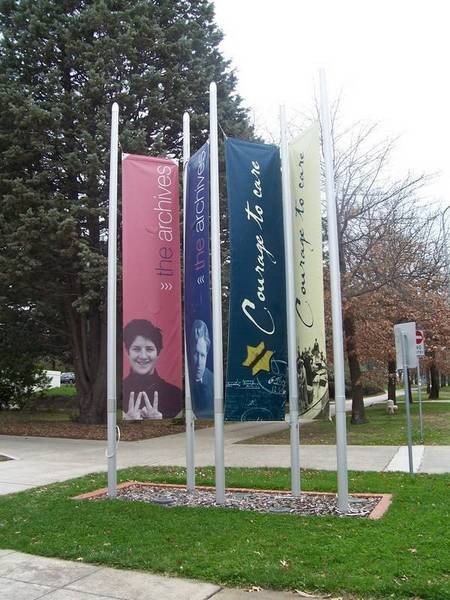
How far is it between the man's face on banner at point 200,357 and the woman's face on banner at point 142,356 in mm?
706

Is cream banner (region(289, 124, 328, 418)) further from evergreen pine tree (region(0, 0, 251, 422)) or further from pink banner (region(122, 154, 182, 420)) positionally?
evergreen pine tree (region(0, 0, 251, 422))

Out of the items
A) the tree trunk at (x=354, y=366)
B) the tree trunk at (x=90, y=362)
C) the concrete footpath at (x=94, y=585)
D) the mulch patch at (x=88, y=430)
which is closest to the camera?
the concrete footpath at (x=94, y=585)

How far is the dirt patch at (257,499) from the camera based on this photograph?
24.1 feet

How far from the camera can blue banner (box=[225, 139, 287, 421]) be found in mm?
7801

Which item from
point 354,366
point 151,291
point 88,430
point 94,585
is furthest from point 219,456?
point 354,366

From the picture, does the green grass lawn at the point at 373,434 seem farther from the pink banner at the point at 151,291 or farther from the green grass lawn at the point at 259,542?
the pink banner at the point at 151,291

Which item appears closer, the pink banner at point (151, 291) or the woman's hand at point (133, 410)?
the woman's hand at point (133, 410)

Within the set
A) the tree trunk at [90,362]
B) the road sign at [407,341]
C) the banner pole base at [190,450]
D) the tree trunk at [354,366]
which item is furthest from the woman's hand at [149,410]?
the tree trunk at [90,362]

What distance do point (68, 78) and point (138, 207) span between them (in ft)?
40.9

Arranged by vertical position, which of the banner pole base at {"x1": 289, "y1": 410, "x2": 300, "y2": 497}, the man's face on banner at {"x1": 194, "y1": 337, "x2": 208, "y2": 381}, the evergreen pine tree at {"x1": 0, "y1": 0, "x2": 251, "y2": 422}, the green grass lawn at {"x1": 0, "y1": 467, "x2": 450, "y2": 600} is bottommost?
the green grass lawn at {"x1": 0, "y1": 467, "x2": 450, "y2": 600}

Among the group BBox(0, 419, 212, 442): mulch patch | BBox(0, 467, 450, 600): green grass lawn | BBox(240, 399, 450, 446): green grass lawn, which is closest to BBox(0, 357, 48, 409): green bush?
BBox(0, 419, 212, 442): mulch patch

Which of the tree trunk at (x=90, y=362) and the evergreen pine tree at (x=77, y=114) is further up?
the evergreen pine tree at (x=77, y=114)

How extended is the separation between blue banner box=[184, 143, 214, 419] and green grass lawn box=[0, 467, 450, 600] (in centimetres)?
153

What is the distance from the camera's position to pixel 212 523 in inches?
265
